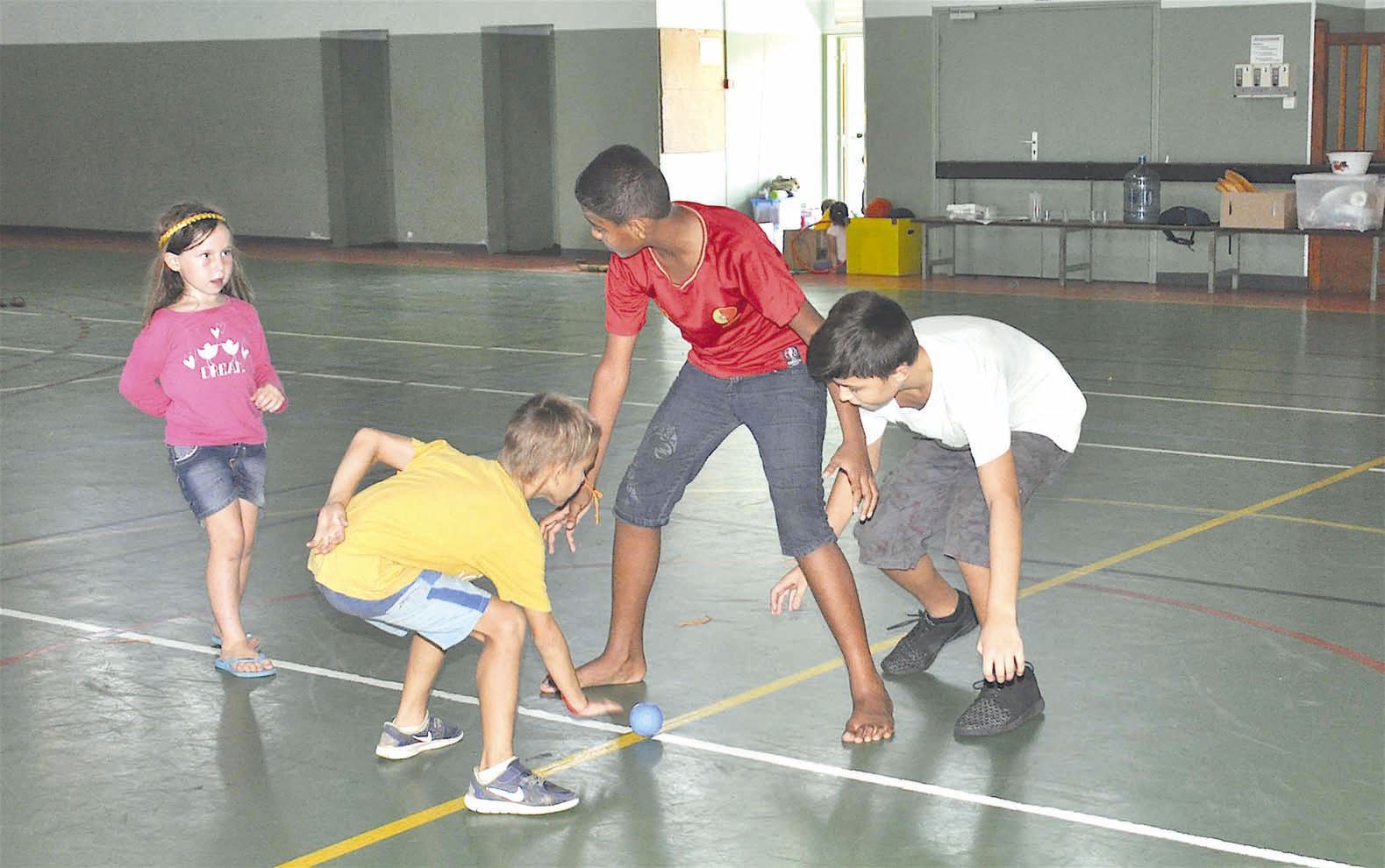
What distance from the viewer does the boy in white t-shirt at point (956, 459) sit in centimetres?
403

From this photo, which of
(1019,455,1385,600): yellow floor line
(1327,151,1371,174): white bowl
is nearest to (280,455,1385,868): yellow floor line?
(1019,455,1385,600): yellow floor line

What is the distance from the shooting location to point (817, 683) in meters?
4.95

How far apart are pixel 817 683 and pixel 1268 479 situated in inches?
142

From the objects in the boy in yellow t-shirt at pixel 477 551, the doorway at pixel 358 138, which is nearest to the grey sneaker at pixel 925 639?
the boy in yellow t-shirt at pixel 477 551

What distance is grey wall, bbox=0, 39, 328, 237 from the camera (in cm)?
2300

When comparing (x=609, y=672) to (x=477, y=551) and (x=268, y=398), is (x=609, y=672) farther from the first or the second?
(x=268, y=398)

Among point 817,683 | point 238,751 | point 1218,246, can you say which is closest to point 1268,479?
point 817,683

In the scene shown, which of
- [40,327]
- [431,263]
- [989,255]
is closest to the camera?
[40,327]

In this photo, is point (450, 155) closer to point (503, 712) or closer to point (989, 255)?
point (989, 255)

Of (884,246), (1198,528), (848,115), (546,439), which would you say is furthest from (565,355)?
(848,115)

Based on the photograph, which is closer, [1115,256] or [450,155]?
[1115,256]

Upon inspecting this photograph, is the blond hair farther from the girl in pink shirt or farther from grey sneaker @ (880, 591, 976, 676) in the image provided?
grey sneaker @ (880, 591, 976, 676)

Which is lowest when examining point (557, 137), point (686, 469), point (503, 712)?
point (503, 712)

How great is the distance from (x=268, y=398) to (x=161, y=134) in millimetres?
20684
